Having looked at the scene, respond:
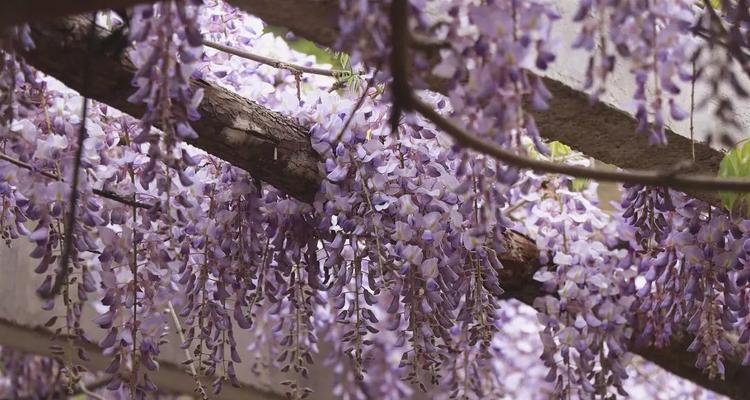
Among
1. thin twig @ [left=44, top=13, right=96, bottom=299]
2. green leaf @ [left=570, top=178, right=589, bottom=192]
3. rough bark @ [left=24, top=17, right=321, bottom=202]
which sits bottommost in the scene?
thin twig @ [left=44, top=13, right=96, bottom=299]

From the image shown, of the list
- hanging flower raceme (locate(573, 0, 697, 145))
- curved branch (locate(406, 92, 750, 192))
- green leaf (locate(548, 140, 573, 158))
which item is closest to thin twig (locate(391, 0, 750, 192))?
curved branch (locate(406, 92, 750, 192))

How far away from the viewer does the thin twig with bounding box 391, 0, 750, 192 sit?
1.05m

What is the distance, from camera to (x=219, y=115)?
1738 millimetres

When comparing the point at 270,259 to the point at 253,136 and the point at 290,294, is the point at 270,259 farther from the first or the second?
the point at 253,136

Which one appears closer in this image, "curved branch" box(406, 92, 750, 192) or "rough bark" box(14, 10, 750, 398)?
"curved branch" box(406, 92, 750, 192)

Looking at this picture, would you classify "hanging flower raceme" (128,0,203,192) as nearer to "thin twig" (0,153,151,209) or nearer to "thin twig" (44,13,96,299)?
"thin twig" (44,13,96,299)

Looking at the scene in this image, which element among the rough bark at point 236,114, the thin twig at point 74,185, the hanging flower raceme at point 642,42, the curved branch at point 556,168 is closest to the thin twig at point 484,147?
the curved branch at point 556,168

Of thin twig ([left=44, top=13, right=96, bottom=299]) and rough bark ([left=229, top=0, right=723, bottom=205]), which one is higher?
rough bark ([left=229, top=0, right=723, bottom=205])

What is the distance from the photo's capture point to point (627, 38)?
1.20 meters

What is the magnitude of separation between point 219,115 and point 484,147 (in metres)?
0.77

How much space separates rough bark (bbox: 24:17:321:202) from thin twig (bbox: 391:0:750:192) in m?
0.59

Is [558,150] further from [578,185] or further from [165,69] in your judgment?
[165,69]

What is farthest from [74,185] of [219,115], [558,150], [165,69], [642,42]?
[558,150]

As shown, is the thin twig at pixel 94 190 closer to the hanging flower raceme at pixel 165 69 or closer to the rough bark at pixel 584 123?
the hanging flower raceme at pixel 165 69
